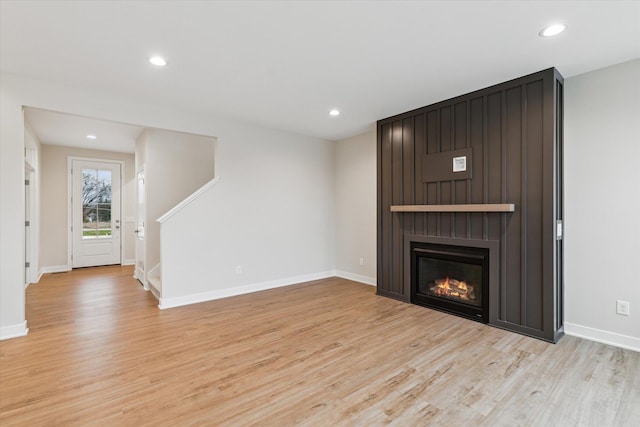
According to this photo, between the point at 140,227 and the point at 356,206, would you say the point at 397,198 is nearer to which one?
the point at 356,206

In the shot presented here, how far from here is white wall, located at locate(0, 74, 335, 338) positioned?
3.09 meters

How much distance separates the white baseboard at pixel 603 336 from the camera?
2.73 metres

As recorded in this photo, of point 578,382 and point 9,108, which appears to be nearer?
point 578,382

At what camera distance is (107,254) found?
7340 millimetres

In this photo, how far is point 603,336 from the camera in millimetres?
2877

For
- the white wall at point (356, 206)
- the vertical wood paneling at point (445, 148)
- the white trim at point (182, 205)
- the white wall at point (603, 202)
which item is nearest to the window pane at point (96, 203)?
the white trim at point (182, 205)

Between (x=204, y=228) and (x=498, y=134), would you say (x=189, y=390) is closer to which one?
(x=204, y=228)

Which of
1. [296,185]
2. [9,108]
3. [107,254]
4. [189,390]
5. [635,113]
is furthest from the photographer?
[107,254]

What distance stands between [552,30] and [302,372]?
3.32 meters

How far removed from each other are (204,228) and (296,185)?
1.81 m

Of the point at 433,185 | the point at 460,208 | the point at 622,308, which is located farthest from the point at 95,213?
the point at 622,308

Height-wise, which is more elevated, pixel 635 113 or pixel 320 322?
pixel 635 113

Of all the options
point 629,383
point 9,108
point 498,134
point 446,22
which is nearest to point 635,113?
point 498,134

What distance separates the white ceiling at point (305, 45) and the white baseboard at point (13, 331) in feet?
8.51
